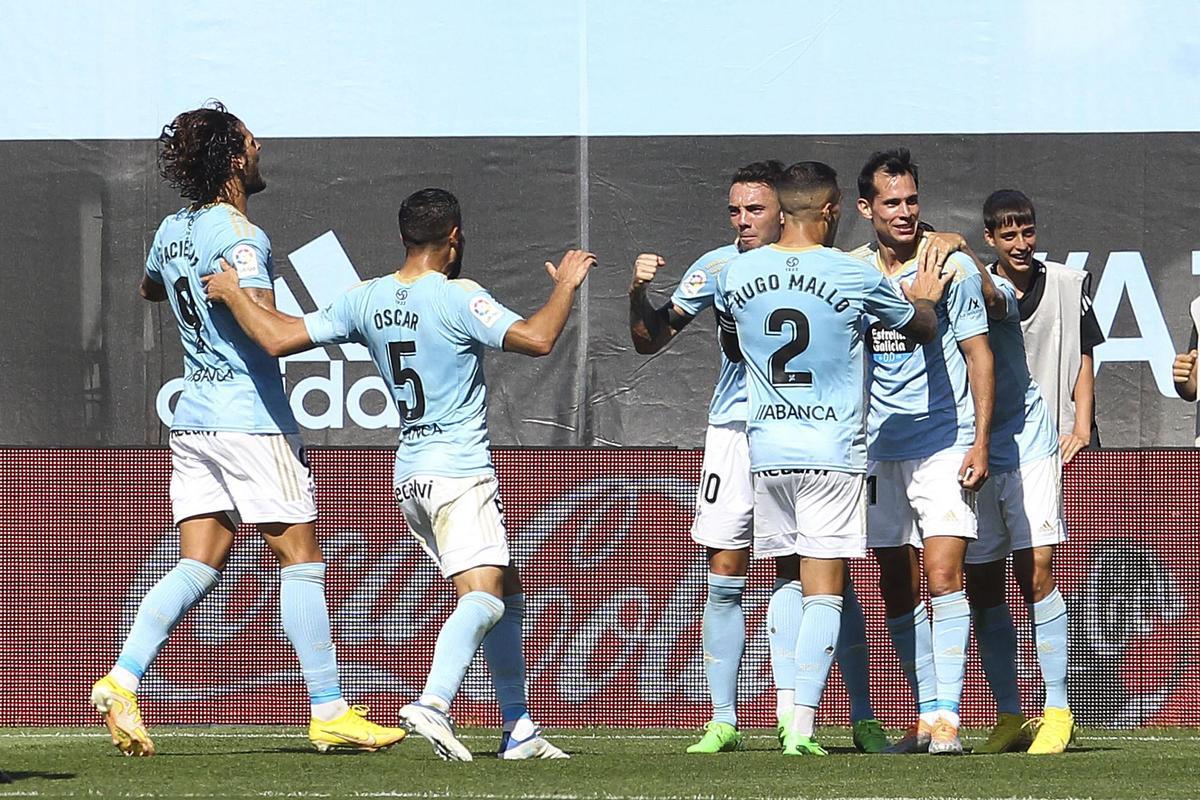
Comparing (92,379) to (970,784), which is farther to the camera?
(92,379)

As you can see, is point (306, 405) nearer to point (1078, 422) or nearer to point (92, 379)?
point (92, 379)

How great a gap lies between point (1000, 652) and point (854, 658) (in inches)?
19.9

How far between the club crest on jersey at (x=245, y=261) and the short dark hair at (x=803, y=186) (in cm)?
165

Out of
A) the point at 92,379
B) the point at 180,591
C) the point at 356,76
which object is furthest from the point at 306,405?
the point at 180,591

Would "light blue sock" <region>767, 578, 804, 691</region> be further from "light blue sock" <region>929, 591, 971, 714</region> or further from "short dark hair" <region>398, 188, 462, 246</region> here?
"short dark hair" <region>398, 188, 462, 246</region>

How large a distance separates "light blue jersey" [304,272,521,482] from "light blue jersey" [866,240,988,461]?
1378mm

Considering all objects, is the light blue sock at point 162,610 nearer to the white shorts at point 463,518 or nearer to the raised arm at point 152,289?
the white shorts at point 463,518

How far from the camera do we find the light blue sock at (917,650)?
6.71 m

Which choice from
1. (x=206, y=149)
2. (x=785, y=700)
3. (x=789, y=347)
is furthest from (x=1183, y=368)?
(x=206, y=149)

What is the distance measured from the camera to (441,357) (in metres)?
6.18

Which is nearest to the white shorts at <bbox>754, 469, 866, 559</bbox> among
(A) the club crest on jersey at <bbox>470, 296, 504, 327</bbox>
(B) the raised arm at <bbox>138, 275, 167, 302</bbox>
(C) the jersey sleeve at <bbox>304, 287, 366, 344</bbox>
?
(A) the club crest on jersey at <bbox>470, 296, 504, 327</bbox>

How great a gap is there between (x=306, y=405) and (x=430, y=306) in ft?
10.6

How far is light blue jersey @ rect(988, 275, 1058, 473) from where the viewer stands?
6.95 m

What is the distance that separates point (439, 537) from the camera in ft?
20.4
